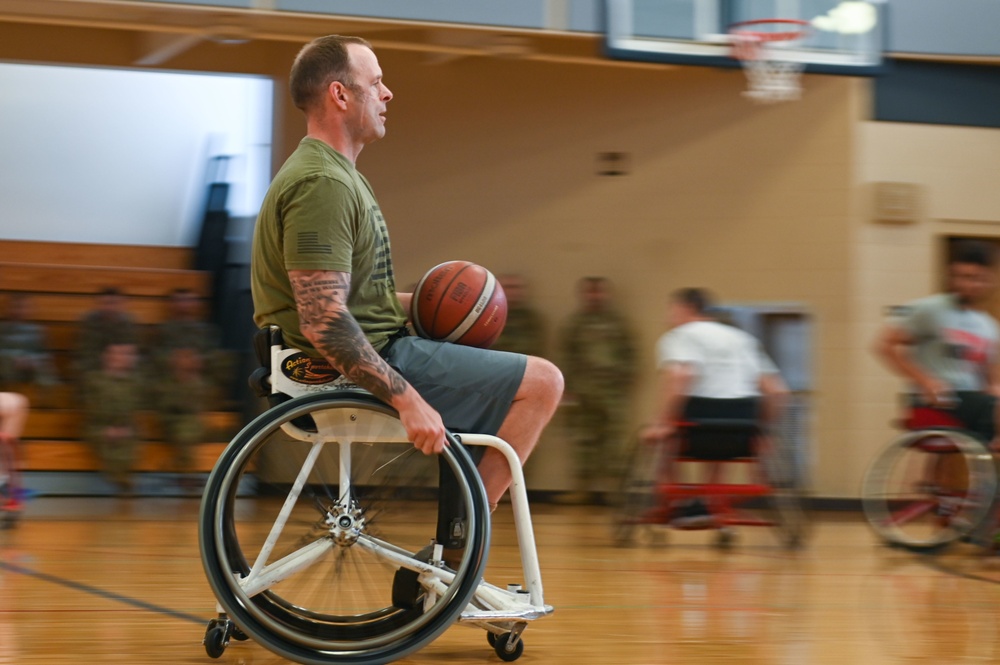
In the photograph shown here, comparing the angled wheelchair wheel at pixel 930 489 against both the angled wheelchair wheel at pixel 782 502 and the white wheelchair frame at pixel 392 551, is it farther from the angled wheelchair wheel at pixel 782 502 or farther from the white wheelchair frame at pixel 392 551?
the white wheelchair frame at pixel 392 551

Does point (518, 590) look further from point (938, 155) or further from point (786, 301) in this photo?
point (938, 155)

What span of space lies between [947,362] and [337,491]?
371 centimetres

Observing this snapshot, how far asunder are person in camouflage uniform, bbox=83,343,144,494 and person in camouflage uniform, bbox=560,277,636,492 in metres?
2.80

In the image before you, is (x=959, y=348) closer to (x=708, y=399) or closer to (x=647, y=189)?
A: (x=708, y=399)

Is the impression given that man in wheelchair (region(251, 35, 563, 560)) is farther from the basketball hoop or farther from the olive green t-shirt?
the basketball hoop

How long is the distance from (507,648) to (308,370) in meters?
0.87

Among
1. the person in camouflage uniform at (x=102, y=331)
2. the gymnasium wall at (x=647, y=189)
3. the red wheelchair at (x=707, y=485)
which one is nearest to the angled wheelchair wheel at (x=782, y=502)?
the red wheelchair at (x=707, y=485)

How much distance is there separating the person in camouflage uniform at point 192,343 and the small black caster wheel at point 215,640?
502 centimetres

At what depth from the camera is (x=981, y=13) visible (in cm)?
755

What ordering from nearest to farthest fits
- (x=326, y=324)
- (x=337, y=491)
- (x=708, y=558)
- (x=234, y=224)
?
(x=326, y=324), (x=337, y=491), (x=708, y=558), (x=234, y=224)

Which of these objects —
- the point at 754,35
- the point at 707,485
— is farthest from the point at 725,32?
the point at 707,485

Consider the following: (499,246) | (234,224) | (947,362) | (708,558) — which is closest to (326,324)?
(708,558)

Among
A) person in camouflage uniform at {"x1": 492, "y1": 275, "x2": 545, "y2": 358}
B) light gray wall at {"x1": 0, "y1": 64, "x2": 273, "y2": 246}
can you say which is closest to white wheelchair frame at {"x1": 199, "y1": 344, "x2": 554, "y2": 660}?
person in camouflage uniform at {"x1": 492, "y1": 275, "x2": 545, "y2": 358}

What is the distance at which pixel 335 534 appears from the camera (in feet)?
8.96
